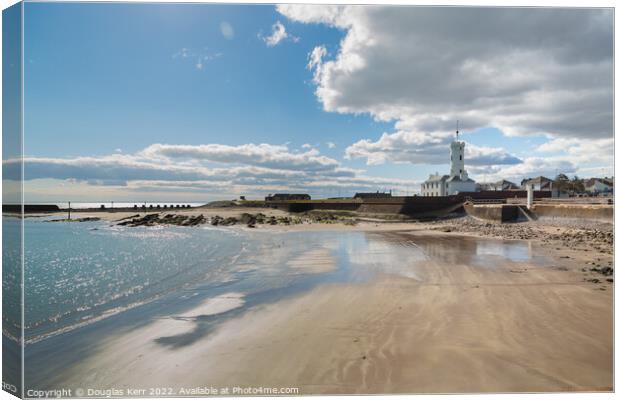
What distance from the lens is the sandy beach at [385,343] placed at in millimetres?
4070

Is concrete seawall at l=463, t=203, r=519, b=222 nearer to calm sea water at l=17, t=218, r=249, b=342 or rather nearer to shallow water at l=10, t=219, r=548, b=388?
shallow water at l=10, t=219, r=548, b=388

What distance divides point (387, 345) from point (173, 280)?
723 centimetres

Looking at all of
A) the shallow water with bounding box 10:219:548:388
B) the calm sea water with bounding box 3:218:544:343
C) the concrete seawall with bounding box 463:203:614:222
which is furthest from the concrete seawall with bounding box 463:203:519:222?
the calm sea water with bounding box 3:218:544:343

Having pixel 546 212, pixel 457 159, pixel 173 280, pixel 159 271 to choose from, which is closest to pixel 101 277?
pixel 159 271

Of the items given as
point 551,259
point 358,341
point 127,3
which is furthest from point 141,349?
point 551,259

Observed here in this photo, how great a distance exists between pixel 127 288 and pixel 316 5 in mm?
8398

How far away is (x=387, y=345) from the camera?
15.7ft

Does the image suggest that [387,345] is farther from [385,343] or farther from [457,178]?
[457,178]

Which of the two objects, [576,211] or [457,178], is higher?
[457,178]

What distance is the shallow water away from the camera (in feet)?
19.0

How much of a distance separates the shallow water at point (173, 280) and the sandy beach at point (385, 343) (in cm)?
32

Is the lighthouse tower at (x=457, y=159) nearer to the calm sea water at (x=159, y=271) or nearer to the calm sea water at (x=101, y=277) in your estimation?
the calm sea water at (x=159, y=271)

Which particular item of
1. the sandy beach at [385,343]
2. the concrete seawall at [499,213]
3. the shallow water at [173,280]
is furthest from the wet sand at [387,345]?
the concrete seawall at [499,213]

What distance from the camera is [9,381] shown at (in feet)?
13.8
